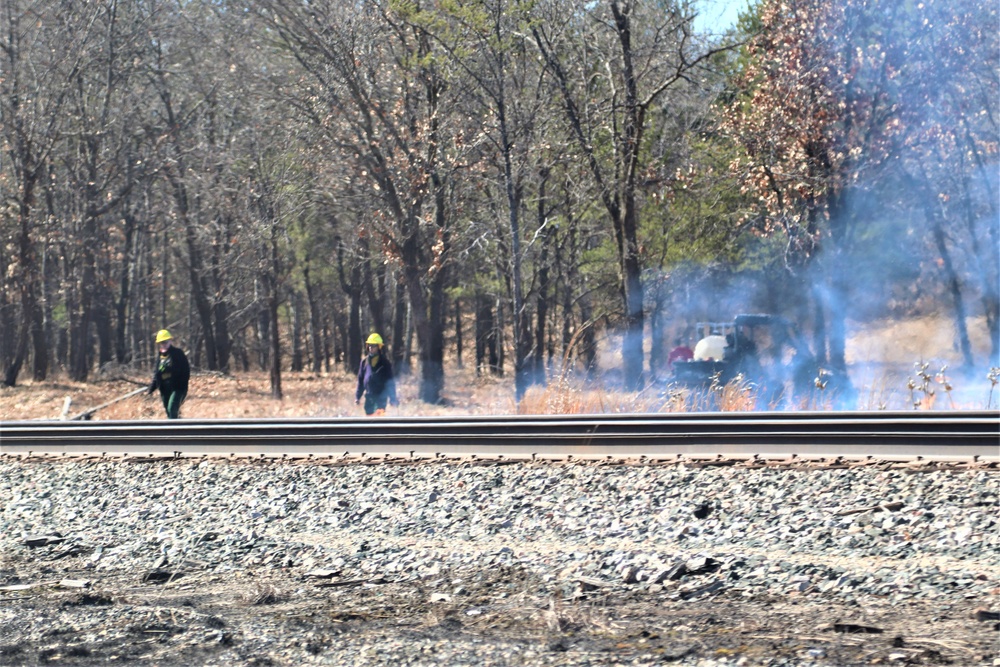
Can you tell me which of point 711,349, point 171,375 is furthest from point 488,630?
point 711,349

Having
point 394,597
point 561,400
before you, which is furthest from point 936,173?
point 394,597

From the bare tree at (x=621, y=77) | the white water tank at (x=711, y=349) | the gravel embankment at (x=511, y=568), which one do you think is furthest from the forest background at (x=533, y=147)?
the gravel embankment at (x=511, y=568)

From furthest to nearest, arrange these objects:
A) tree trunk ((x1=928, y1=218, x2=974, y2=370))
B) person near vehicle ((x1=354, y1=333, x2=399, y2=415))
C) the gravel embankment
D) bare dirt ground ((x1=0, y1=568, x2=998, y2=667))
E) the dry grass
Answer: tree trunk ((x1=928, y1=218, x2=974, y2=370)) → the dry grass → person near vehicle ((x1=354, y1=333, x2=399, y2=415)) → the gravel embankment → bare dirt ground ((x1=0, y1=568, x2=998, y2=667))

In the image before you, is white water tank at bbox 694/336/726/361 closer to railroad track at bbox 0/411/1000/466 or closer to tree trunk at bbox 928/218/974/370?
tree trunk at bbox 928/218/974/370

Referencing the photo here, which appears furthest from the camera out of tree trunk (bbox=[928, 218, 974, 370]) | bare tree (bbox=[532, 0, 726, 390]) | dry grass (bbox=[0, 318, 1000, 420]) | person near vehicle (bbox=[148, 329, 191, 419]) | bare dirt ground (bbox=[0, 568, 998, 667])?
tree trunk (bbox=[928, 218, 974, 370])

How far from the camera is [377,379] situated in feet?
47.5

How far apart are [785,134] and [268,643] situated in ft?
60.1

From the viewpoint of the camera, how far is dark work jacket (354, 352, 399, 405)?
569 inches

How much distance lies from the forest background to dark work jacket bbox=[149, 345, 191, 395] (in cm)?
534

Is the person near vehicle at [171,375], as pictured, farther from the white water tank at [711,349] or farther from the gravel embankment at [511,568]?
the white water tank at [711,349]

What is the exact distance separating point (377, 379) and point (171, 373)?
3152 mm

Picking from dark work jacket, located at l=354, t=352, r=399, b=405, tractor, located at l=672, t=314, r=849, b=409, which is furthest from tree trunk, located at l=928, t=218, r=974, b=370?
dark work jacket, located at l=354, t=352, r=399, b=405

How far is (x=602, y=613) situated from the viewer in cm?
602

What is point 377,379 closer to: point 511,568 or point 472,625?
point 511,568
